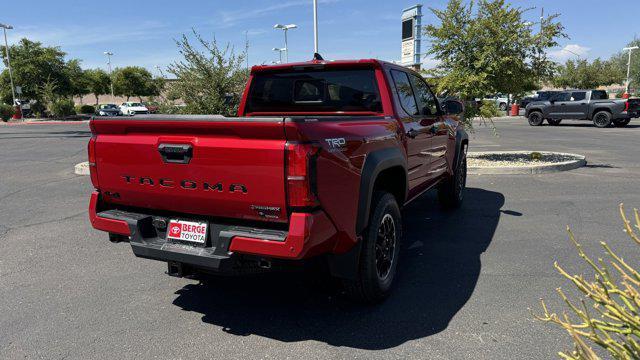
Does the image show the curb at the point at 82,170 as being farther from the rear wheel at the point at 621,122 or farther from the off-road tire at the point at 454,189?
the rear wheel at the point at 621,122

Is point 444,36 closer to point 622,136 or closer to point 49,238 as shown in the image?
point 49,238

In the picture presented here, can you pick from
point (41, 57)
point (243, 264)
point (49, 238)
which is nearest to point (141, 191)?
point (243, 264)

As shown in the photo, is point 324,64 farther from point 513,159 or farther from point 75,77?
point 75,77

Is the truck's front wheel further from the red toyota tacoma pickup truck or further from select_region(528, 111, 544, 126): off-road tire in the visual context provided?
select_region(528, 111, 544, 126): off-road tire

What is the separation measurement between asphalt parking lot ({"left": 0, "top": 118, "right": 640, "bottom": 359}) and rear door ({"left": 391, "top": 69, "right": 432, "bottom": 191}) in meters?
0.89

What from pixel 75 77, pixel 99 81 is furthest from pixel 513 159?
pixel 99 81

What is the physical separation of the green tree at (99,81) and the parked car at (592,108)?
5519 centimetres

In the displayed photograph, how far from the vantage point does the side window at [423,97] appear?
4.91 m

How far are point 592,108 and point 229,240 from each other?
23540 mm

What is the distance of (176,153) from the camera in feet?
9.70

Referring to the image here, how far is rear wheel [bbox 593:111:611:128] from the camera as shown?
69.6 ft

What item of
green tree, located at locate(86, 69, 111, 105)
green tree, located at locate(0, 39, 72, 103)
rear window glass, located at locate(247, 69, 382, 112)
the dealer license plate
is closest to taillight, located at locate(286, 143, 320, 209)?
the dealer license plate

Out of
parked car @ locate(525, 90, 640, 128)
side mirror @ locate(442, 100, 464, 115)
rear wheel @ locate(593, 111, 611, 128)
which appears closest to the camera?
side mirror @ locate(442, 100, 464, 115)

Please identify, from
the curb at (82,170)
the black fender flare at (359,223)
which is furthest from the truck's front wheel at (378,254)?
the curb at (82,170)
